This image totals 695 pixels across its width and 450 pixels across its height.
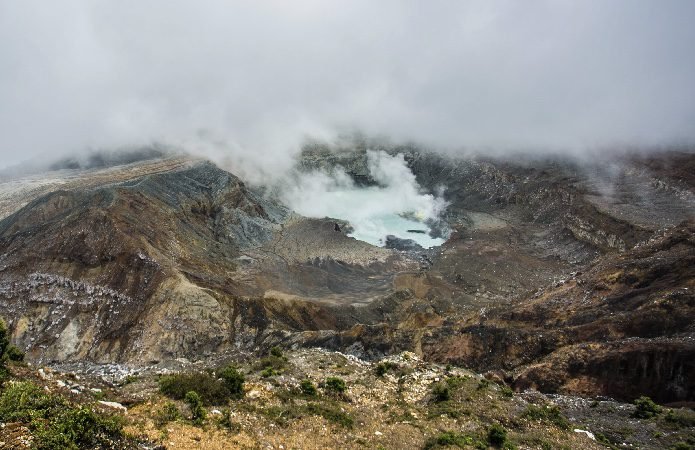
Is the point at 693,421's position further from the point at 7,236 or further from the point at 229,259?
the point at 7,236

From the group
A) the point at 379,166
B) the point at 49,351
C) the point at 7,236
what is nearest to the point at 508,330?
the point at 49,351

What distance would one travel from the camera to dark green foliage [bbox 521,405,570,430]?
74.7 ft

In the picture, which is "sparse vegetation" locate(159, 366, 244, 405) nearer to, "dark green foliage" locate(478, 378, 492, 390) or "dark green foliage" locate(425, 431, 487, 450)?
"dark green foliage" locate(425, 431, 487, 450)

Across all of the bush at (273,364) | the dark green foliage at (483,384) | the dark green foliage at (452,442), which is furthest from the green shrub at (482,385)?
the bush at (273,364)

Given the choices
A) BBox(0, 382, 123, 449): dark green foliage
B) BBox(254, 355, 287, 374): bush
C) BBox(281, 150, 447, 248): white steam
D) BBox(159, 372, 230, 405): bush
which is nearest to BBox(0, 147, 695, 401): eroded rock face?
BBox(281, 150, 447, 248): white steam

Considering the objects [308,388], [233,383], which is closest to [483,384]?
[308,388]

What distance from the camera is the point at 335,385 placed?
23.7 m

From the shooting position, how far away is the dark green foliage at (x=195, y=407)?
17.3 meters

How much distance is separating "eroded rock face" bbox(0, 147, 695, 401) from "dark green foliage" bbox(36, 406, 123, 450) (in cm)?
2621

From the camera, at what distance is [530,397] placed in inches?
1065

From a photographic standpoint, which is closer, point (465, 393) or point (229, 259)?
point (465, 393)

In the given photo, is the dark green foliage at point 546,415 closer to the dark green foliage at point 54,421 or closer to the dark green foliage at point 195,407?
the dark green foliage at point 195,407

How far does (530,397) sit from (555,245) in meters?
Result: 51.0

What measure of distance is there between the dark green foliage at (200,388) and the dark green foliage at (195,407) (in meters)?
0.58
